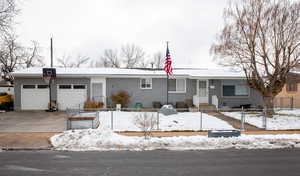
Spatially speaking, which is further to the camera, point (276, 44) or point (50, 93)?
point (50, 93)

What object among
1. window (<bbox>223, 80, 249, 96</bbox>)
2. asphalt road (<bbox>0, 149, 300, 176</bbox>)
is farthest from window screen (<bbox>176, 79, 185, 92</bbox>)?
asphalt road (<bbox>0, 149, 300, 176</bbox>)

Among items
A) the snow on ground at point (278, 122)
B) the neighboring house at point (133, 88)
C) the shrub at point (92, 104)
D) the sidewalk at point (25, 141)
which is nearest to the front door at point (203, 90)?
the neighboring house at point (133, 88)

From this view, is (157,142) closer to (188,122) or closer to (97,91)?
(188,122)

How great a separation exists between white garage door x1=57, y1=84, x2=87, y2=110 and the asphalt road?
12037 millimetres

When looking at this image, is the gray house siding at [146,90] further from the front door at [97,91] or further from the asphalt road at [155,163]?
the asphalt road at [155,163]

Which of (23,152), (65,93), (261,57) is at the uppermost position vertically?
(261,57)

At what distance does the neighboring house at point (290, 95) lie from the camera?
848 inches

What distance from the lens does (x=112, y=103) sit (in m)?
19.5

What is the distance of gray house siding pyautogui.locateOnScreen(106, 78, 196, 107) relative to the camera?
66.1 ft

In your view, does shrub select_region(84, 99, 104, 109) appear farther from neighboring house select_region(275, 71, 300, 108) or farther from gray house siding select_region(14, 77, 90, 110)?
neighboring house select_region(275, 71, 300, 108)

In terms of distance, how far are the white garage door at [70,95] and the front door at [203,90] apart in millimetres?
10709

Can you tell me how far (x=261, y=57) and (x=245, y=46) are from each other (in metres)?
1.41

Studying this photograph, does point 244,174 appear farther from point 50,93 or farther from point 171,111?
point 50,93

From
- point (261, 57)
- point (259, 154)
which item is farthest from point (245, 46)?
point (259, 154)
